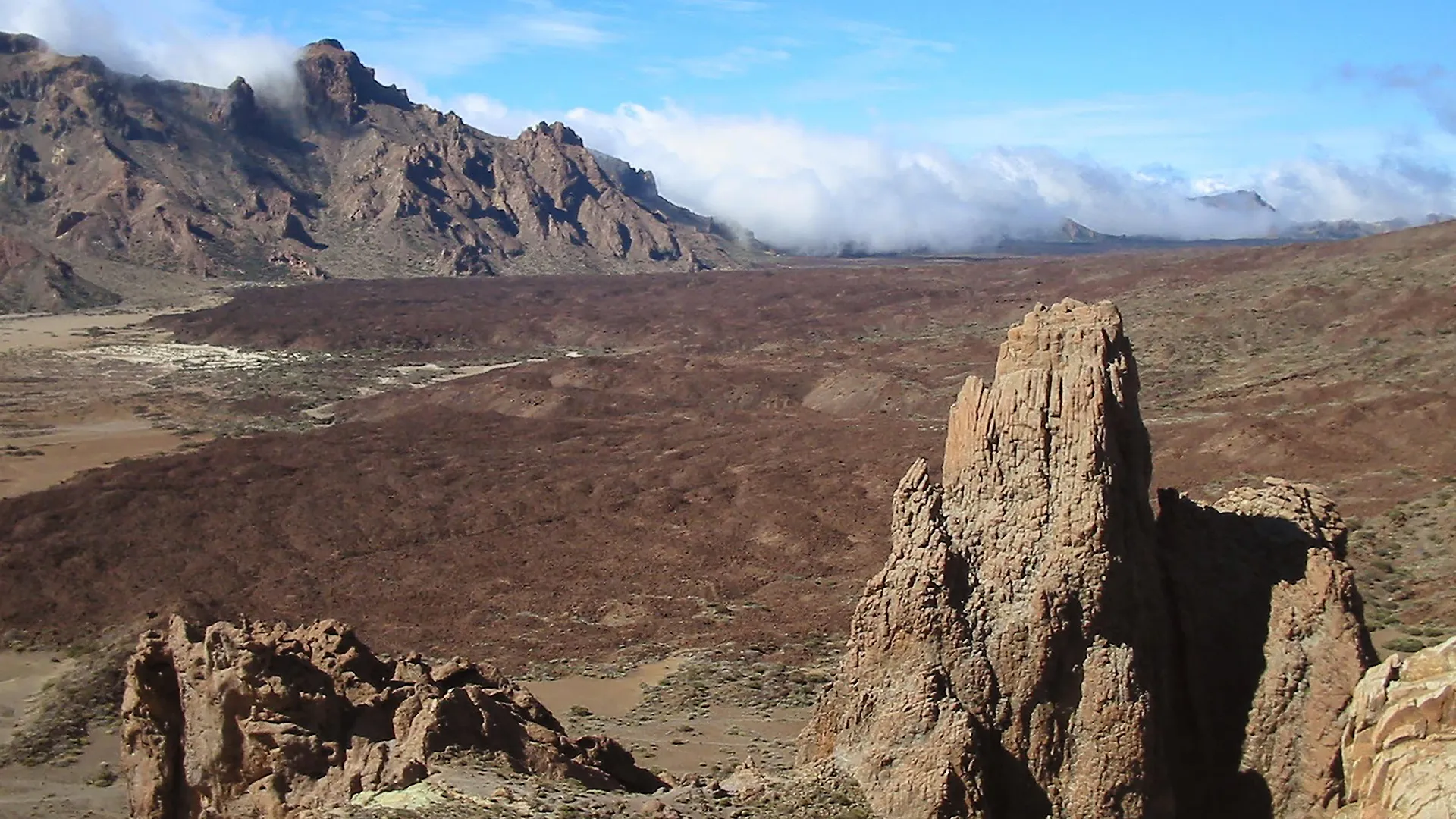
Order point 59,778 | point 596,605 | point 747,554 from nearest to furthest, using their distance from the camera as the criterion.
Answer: point 59,778 < point 596,605 < point 747,554

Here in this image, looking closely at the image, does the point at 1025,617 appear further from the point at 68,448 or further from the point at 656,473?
the point at 68,448

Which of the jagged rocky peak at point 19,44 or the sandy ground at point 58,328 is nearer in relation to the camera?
the sandy ground at point 58,328

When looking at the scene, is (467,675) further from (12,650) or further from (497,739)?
(12,650)

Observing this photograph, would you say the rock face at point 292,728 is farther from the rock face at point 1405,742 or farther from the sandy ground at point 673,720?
the rock face at point 1405,742

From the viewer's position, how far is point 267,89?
194 meters

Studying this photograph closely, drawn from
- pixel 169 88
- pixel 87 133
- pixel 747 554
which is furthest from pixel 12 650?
pixel 169 88

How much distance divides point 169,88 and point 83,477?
157 m

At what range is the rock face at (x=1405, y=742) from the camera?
8.03 metres

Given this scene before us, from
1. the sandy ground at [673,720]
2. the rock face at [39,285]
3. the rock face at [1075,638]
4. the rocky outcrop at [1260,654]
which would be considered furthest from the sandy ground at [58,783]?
the rock face at [39,285]

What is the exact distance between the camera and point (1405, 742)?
8711 mm

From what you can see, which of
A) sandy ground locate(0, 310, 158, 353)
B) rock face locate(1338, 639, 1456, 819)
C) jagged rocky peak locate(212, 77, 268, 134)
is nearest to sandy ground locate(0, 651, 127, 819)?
rock face locate(1338, 639, 1456, 819)

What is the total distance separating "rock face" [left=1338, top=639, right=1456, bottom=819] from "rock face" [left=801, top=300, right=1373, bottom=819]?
144cm

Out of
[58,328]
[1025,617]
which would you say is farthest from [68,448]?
[58,328]

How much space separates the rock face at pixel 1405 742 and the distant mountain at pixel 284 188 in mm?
155895
